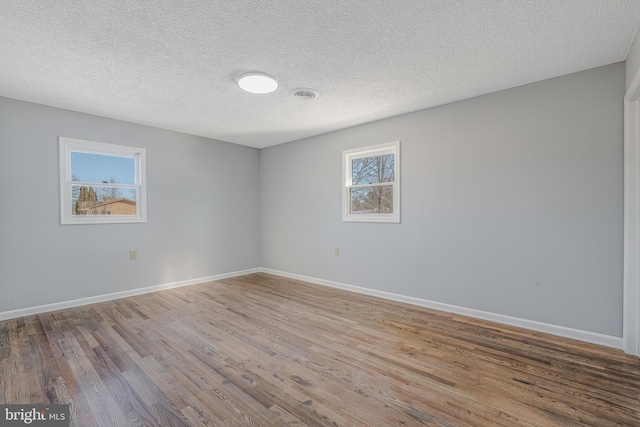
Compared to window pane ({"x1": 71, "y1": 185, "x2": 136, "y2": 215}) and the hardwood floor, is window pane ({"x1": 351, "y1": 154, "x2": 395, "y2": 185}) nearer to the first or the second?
the hardwood floor

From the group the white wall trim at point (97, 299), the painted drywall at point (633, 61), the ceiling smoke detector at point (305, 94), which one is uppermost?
the ceiling smoke detector at point (305, 94)

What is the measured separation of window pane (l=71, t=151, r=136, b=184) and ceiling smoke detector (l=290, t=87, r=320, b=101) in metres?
2.78

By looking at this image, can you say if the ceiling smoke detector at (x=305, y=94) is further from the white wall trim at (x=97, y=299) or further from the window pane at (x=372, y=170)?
the white wall trim at (x=97, y=299)

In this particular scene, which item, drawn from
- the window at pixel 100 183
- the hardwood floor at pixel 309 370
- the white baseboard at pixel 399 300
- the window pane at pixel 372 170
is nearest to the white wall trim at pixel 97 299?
the white baseboard at pixel 399 300

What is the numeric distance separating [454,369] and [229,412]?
160cm

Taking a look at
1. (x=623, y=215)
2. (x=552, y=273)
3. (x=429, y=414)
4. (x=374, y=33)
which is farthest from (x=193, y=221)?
(x=623, y=215)

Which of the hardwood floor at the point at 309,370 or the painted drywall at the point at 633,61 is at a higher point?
the painted drywall at the point at 633,61

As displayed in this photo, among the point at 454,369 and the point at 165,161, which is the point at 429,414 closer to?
the point at 454,369

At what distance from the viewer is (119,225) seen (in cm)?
404

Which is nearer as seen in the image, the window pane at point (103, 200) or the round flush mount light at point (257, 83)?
the round flush mount light at point (257, 83)

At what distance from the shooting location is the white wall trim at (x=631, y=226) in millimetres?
2322

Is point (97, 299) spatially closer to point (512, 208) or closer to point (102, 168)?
point (102, 168)

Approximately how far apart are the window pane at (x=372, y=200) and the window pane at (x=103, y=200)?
3.29 meters

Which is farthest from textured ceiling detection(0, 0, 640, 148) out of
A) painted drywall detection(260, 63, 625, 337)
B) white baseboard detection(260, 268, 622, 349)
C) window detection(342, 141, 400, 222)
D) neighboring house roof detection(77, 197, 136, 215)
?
white baseboard detection(260, 268, 622, 349)
